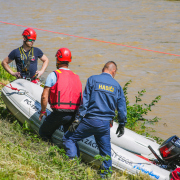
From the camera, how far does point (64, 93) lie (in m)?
4.16

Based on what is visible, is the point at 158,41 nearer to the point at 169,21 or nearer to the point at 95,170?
the point at 169,21

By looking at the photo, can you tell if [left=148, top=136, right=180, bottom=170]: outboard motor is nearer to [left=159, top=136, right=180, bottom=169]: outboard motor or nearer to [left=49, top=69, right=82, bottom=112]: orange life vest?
[left=159, top=136, right=180, bottom=169]: outboard motor

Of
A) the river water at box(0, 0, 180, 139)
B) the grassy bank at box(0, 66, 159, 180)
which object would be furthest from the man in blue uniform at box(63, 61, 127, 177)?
the river water at box(0, 0, 180, 139)

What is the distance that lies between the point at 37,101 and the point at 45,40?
9.81m

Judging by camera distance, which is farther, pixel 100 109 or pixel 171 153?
pixel 171 153

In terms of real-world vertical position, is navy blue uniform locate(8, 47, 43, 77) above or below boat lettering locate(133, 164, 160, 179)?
above

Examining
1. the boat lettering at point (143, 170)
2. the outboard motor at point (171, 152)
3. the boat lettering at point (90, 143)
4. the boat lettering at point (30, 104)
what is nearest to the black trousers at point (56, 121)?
the boat lettering at point (90, 143)

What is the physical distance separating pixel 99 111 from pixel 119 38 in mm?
11241

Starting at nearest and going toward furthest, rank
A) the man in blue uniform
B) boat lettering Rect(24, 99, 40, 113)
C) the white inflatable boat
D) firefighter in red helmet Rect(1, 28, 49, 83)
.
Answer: the man in blue uniform, the white inflatable boat, boat lettering Rect(24, 99, 40, 113), firefighter in red helmet Rect(1, 28, 49, 83)

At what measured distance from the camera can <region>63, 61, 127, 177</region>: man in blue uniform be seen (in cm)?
395

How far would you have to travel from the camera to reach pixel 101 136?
4066mm

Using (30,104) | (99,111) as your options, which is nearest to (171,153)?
(99,111)

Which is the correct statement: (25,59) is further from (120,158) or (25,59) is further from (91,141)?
(120,158)

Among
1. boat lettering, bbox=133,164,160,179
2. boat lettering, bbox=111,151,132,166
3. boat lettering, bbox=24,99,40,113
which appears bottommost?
boat lettering, bbox=133,164,160,179
